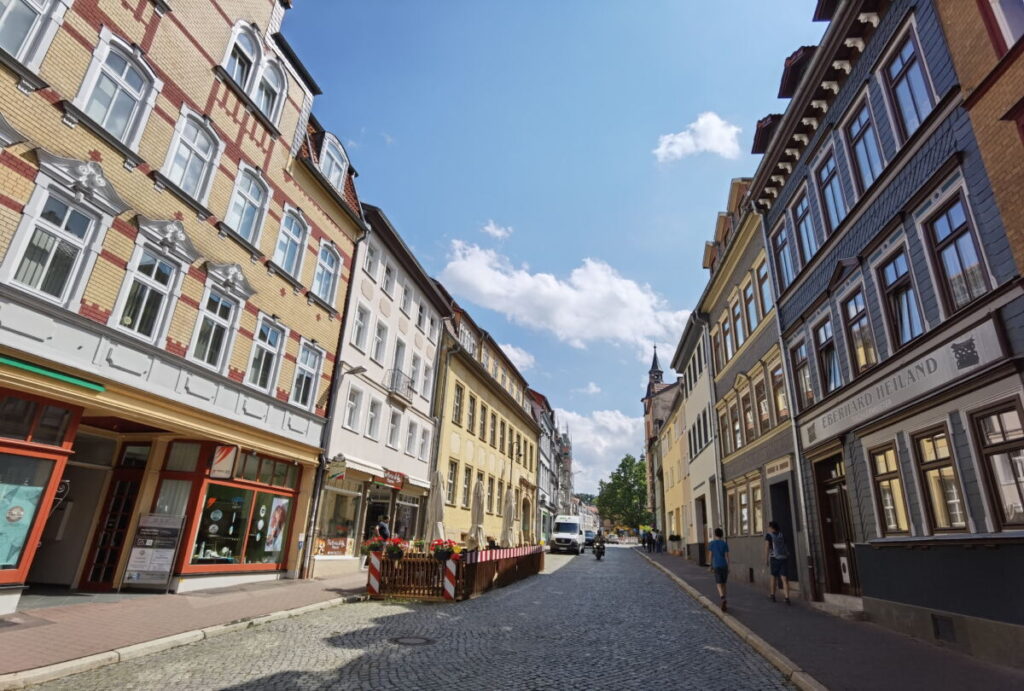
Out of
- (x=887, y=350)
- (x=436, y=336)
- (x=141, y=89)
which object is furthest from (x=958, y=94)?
(x=436, y=336)

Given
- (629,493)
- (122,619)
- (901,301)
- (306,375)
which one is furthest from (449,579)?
(629,493)

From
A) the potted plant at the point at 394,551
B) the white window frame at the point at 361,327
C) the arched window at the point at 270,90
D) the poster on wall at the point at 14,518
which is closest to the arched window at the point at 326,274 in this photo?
the white window frame at the point at 361,327

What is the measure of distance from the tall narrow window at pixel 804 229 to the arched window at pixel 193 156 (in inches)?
586

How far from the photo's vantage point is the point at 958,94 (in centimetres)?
820

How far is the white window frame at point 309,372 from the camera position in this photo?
15.8 m

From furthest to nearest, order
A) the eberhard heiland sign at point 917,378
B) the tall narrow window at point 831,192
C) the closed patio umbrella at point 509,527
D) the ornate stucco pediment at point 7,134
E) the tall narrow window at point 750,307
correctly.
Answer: the closed patio umbrella at point 509,527, the tall narrow window at point 750,307, the tall narrow window at point 831,192, the ornate stucco pediment at point 7,134, the eberhard heiland sign at point 917,378

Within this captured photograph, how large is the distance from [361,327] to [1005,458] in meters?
17.7

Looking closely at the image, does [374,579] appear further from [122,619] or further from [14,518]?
[14,518]

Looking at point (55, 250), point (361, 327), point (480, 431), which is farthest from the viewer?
point (480, 431)

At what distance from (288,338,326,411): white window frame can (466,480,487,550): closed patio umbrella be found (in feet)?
22.4

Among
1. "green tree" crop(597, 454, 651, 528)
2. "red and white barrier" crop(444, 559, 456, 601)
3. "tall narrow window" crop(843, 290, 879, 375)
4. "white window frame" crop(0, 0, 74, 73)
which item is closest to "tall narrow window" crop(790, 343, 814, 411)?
"tall narrow window" crop(843, 290, 879, 375)

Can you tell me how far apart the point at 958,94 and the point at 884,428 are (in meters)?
5.61

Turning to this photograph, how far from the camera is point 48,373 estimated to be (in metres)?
8.83

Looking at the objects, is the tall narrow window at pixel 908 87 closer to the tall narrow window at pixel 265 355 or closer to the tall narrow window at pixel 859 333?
the tall narrow window at pixel 859 333
